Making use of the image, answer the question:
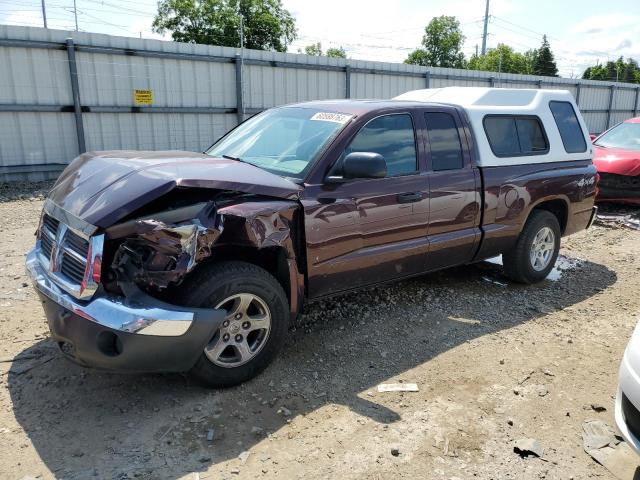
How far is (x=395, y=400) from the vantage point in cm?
353

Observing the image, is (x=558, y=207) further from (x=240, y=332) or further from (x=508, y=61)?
(x=508, y=61)

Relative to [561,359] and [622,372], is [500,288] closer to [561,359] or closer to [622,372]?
[561,359]

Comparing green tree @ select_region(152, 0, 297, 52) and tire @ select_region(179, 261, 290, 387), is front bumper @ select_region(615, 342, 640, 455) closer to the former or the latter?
tire @ select_region(179, 261, 290, 387)

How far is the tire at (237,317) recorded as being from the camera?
324cm

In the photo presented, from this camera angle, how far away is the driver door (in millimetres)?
3812

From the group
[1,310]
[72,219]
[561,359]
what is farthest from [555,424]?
[1,310]

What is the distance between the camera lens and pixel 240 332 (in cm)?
346

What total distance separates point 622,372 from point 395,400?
137 cm

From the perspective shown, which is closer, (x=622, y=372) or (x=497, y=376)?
(x=622, y=372)

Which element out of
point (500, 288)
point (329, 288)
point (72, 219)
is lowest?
point (500, 288)

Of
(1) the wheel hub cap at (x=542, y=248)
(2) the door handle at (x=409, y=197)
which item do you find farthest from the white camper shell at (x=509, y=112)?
(2) the door handle at (x=409, y=197)

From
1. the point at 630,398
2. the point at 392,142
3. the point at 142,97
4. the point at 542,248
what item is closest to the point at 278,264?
the point at 392,142

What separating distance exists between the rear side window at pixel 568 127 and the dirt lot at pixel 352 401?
186 cm

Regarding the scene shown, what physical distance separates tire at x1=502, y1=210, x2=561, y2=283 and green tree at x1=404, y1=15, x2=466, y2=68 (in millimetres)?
60012
